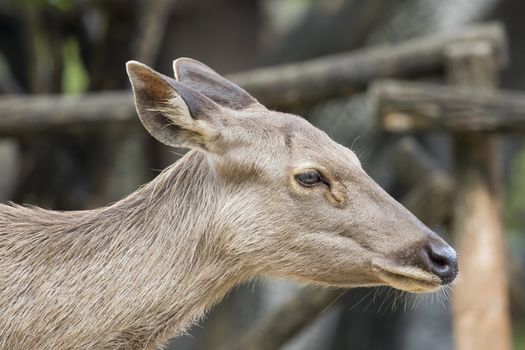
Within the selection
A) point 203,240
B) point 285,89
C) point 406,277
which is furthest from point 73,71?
point 406,277

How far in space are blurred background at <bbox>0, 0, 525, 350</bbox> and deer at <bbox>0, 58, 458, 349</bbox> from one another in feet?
8.53

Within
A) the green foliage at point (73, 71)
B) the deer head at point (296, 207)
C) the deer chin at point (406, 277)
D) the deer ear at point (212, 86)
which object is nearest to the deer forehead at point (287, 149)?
the deer head at point (296, 207)

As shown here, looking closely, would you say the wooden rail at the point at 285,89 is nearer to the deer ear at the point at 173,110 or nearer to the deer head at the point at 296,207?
the deer head at the point at 296,207

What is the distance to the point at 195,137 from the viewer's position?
492 centimetres

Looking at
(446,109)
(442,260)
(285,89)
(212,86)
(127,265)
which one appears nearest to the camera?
(442,260)

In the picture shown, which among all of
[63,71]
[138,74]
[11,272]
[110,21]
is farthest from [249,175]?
[63,71]

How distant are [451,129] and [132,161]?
22.0 feet

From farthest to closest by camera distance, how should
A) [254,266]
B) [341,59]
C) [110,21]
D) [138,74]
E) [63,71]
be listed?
[63,71], [110,21], [341,59], [254,266], [138,74]

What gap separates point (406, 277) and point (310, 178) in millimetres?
580

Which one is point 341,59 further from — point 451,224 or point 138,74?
point 138,74

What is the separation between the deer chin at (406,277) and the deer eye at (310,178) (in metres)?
0.41

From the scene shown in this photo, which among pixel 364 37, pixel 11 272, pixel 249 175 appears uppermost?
pixel 364 37

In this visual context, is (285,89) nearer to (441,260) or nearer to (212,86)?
(212,86)

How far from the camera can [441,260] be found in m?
4.80
